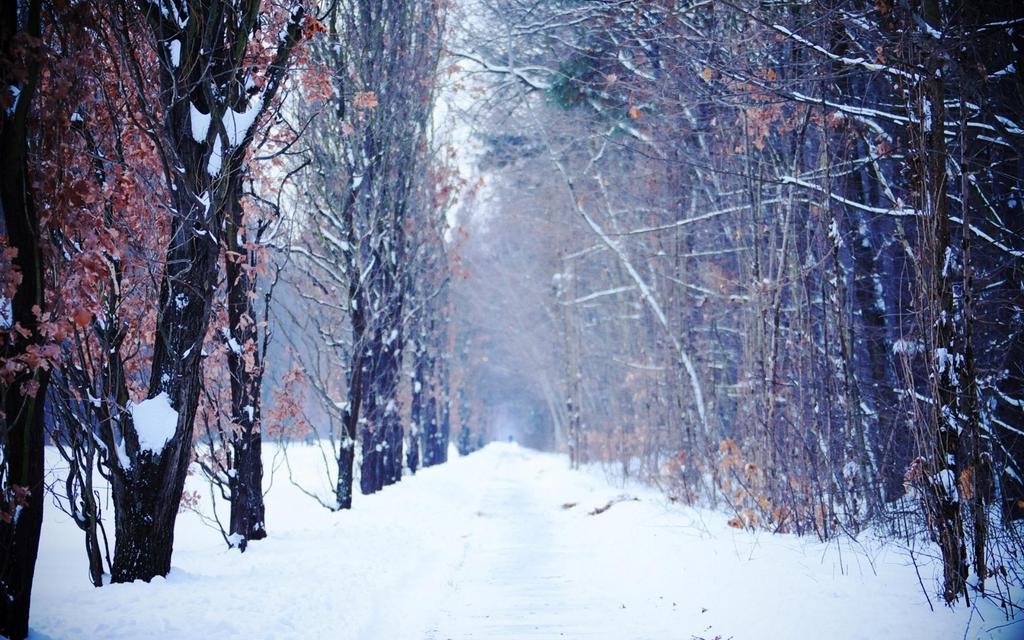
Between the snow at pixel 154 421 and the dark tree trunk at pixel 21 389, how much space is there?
121 centimetres

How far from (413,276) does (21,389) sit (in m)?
12.5

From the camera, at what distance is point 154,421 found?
543 cm

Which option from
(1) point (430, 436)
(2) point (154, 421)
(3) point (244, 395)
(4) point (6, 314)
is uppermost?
(4) point (6, 314)

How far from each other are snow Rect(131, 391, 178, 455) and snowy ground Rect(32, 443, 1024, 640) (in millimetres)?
1141

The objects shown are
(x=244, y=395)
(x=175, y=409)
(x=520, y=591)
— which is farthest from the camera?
(x=244, y=395)

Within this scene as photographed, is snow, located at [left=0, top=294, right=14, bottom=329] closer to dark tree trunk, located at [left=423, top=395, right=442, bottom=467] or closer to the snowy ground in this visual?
the snowy ground

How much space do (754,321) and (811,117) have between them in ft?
8.70

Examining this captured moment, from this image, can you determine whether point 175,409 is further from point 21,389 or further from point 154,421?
point 21,389

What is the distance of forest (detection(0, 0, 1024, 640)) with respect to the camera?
169 inches

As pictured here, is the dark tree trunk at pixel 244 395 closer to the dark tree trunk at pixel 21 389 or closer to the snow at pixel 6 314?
the dark tree trunk at pixel 21 389

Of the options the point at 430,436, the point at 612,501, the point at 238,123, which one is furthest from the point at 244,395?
the point at 430,436

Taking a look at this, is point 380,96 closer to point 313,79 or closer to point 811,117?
point 313,79

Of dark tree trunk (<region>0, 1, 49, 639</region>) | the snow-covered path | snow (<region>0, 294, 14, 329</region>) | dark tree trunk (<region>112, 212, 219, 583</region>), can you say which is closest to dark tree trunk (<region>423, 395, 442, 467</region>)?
the snow-covered path

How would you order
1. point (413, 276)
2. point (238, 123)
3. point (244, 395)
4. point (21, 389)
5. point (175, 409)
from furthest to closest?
point (413, 276), point (244, 395), point (238, 123), point (175, 409), point (21, 389)
